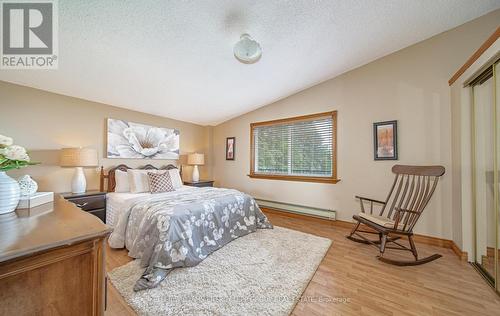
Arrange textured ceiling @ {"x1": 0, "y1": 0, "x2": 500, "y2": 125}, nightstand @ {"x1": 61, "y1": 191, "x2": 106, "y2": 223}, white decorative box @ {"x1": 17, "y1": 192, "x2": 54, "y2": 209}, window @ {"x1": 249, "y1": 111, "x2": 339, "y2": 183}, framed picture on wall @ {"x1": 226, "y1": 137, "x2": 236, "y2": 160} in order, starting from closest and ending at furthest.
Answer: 1. white decorative box @ {"x1": 17, "y1": 192, "x2": 54, "y2": 209}
2. textured ceiling @ {"x1": 0, "y1": 0, "x2": 500, "y2": 125}
3. nightstand @ {"x1": 61, "y1": 191, "x2": 106, "y2": 223}
4. window @ {"x1": 249, "y1": 111, "x2": 339, "y2": 183}
5. framed picture on wall @ {"x1": 226, "y1": 137, "x2": 236, "y2": 160}

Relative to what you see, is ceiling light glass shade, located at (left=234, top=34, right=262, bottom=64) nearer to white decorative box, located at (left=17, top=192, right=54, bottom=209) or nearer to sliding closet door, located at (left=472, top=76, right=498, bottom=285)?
white decorative box, located at (left=17, top=192, right=54, bottom=209)

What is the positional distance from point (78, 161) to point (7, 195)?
6.47ft

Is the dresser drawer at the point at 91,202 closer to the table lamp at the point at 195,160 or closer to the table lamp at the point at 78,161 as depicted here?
the table lamp at the point at 78,161

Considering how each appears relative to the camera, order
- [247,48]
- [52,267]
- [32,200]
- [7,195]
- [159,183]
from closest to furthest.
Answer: [52,267], [7,195], [32,200], [247,48], [159,183]

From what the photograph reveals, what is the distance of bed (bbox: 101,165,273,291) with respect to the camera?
5.96ft

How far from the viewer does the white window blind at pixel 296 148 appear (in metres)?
3.48

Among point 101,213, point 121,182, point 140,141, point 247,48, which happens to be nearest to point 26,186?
point 101,213

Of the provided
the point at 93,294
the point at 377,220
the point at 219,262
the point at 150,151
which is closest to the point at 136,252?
the point at 219,262

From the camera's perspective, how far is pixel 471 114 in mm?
2158

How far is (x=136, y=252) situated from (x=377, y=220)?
2830 millimetres

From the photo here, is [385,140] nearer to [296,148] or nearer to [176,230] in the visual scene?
[296,148]

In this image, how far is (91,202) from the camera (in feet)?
8.74

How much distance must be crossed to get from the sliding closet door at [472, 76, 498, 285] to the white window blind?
5.44 feet

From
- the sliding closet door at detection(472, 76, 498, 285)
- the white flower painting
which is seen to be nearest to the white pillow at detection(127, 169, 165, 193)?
the white flower painting
